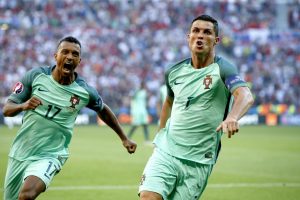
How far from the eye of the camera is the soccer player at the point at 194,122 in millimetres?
6957

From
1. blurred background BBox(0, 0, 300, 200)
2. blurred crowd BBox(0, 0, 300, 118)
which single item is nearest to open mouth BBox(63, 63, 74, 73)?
blurred background BBox(0, 0, 300, 200)

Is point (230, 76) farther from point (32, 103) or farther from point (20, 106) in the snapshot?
point (20, 106)

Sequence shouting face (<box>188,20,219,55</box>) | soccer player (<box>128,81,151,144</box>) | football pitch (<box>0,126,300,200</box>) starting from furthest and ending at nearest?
1. soccer player (<box>128,81,151,144</box>)
2. football pitch (<box>0,126,300,200</box>)
3. shouting face (<box>188,20,219,55</box>)

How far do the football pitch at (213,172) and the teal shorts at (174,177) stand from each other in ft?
16.6

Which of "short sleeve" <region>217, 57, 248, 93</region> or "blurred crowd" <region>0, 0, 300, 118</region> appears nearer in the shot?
"short sleeve" <region>217, 57, 248, 93</region>

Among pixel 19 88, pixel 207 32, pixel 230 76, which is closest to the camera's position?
pixel 230 76

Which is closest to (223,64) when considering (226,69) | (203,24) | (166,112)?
(226,69)

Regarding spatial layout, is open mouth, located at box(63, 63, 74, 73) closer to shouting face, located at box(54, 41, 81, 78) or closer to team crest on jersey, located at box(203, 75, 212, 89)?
shouting face, located at box(54, 41, 81, 78)

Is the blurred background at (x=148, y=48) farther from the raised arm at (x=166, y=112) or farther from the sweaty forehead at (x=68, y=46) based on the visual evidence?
the raised arm at (x=166, y=112)

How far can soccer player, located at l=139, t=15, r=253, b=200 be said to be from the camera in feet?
22.8

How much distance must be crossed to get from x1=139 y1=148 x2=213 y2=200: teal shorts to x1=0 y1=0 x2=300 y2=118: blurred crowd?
93.5 feet

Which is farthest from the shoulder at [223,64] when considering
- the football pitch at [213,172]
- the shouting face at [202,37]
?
the football pitch at [213,172]

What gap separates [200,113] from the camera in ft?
23.4

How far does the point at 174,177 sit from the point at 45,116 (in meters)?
1.91
